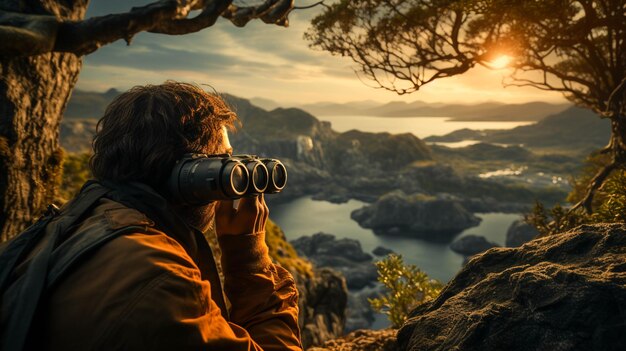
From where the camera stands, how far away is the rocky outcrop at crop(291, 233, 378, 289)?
72.4 meters

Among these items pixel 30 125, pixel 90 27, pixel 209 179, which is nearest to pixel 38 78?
pixel 30 125

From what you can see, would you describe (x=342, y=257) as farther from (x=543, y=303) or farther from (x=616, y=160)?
(x=543, y=303)

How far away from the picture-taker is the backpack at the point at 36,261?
1.29m

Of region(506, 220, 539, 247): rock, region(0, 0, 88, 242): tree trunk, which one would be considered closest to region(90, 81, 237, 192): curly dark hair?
region(0, 0, 88, 242): tree trunk

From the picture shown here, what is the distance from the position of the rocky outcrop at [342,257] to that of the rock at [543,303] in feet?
232

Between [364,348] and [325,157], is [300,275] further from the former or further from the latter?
[325,157]

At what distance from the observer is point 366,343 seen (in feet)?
12.5

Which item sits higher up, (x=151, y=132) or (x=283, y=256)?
(x=151, y=132)

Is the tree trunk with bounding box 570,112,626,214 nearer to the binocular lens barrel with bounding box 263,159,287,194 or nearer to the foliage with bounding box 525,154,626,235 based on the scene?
the foliage with bounding box 525,154,626,235

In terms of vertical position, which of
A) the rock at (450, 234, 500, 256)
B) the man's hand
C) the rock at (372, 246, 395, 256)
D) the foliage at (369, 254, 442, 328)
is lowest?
the rock at (372, 246, 395, 256)

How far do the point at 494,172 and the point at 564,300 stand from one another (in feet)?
620

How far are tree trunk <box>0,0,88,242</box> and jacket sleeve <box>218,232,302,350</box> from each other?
5548mm

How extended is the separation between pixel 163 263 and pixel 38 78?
6.43 m

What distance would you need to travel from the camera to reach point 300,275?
1622cm
